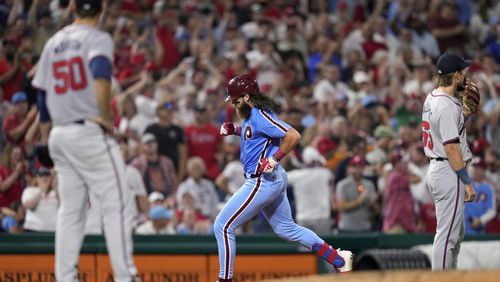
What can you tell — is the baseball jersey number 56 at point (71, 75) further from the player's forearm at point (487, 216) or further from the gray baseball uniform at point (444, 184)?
the player's forearm at point (487, 216)

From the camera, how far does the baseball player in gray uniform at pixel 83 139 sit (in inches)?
332

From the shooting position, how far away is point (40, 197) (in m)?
14.7

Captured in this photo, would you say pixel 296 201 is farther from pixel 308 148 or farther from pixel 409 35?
pixel 409 35

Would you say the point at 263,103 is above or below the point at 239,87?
below

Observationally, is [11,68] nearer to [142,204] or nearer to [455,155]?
[142,204]

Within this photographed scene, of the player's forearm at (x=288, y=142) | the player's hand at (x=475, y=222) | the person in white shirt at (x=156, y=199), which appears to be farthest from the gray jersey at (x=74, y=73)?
the player's hand at (x=475, y=222)

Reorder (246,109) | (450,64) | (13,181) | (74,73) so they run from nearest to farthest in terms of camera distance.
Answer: (74,73) → (450,64) → (246,109) → (13,181)

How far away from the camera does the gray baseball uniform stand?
33.0 feet

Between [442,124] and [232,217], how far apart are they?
192 cm

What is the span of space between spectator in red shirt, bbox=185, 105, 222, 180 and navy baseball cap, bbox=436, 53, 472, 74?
7653 mm

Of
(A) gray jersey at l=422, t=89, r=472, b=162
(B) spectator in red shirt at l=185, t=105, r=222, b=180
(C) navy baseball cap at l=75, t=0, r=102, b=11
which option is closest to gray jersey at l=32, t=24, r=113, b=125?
(C) navy baseball cap at l=75, t=0, r=102, b=11

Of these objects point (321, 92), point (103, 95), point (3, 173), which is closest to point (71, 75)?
point (103, 95)

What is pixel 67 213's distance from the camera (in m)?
8.62

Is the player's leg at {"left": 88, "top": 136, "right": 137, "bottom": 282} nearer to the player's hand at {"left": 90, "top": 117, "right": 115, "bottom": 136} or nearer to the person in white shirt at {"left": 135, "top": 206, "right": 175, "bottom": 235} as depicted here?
the player's hand at {"left": 90, "top": 117, "right": 115, "bottom": 136}
